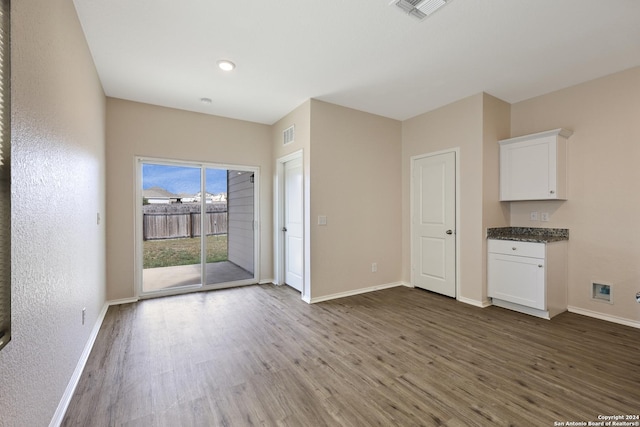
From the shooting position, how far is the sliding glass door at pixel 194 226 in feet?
14.0

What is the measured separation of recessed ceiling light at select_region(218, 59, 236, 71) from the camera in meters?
3.01

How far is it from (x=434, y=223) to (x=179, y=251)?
13.2 feet

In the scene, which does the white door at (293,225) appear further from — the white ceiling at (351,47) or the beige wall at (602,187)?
the beige wall at (602,187)

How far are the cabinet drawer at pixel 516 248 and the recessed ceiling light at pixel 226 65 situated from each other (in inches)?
149

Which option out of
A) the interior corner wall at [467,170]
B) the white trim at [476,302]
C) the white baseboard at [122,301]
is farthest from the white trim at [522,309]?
the white baseboard at [122,301]

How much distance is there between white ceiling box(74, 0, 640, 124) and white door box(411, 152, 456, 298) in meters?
1.01

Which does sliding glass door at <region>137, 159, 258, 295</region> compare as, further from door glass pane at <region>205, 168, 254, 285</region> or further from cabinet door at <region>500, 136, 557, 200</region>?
cabinet door at <region>500, 136, 557, 200</region>

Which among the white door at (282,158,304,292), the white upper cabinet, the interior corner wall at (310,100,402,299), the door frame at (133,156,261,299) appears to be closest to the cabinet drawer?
the white upper cabinet

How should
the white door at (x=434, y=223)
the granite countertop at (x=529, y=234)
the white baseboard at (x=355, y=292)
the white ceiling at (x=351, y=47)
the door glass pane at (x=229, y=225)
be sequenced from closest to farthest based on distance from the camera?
the white ceiling at (x=351, y=47) → the granite countertop at (x=529, y=234) → the white baseboard at (x=355, y=292) → the white door at (x=434, y=223) → the door glass pane at (x=229, y=225)

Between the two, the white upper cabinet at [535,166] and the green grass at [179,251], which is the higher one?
the white upper cabinet at [535,166]

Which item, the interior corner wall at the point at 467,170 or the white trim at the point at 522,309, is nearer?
the white trim at the point at 522,309

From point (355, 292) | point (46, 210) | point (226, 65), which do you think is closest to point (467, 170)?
point (355, 292)

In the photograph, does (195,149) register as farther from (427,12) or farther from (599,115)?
(599,115)

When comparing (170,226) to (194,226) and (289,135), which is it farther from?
(289,135)
